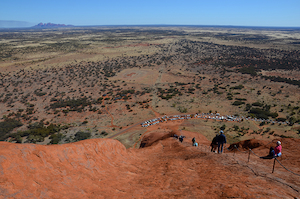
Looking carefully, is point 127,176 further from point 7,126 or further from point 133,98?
point 133,98

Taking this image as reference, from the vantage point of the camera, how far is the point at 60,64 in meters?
84.2

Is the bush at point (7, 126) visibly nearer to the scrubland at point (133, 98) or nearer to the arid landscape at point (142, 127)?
the scrubland at point (133, 98)

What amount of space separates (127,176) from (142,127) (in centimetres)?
2261

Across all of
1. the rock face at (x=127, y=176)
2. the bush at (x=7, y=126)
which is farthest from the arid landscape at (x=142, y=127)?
the bush at (x=7, y=126)

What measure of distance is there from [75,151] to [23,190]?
17.3 ft

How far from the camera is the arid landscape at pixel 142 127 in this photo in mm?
9531

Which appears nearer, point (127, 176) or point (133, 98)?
point (127, 176)

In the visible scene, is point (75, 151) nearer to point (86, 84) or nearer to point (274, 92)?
point (86, 84)

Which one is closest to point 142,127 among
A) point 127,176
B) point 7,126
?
point 127,176

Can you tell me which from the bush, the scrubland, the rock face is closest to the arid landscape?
the rock face

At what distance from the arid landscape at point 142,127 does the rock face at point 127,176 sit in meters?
0.07

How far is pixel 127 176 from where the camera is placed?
12047 mm

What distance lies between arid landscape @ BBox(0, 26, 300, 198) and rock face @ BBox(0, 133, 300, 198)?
0.07 metres

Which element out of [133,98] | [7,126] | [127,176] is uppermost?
[127,176]
